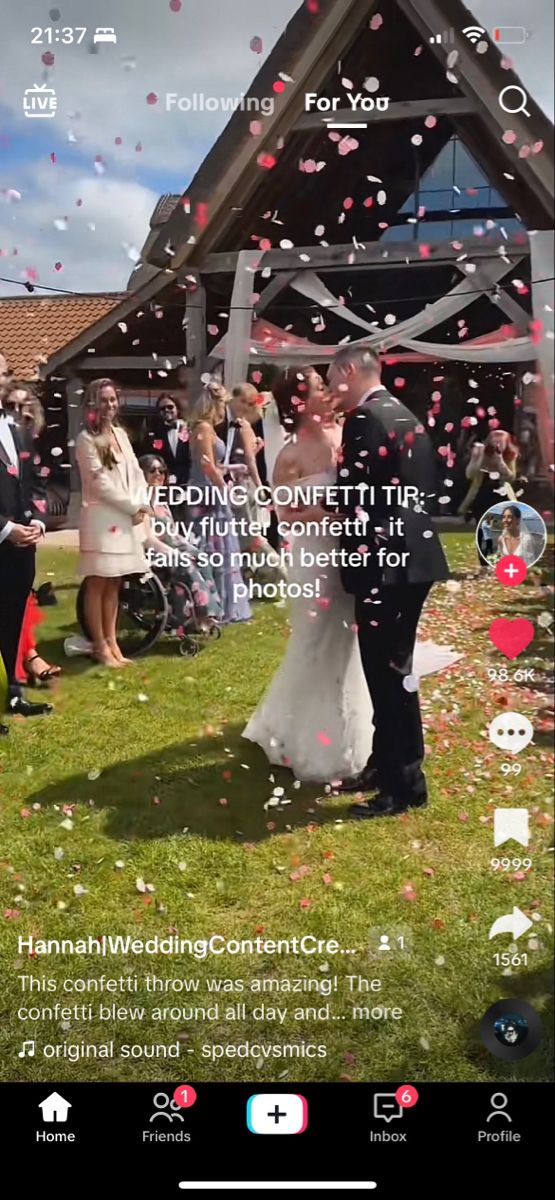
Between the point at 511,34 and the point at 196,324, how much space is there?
794 millimetres

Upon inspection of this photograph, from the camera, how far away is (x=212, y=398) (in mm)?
1646

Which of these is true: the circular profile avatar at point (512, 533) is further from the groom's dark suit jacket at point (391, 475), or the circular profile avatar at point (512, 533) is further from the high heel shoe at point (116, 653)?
the high heel shoe at point (116, 653)

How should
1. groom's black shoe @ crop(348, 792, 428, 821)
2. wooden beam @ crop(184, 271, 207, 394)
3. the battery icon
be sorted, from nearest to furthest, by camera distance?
the battery icon → wooden beam @ crop(184, 271, 207, 394) → groom's black shoe @ crop(348, 792, 428, 821)

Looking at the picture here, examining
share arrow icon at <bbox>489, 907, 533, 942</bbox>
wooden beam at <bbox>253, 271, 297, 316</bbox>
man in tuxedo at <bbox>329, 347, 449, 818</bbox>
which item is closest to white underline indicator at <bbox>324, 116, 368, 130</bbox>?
wooden beam at <bbox>253, 271, 297, 316</bbox>

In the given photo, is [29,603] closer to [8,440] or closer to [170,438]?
[8,440]

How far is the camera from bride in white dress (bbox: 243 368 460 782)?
1.65 m

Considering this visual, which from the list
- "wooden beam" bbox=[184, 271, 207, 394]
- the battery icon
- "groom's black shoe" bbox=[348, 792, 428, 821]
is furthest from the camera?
"groom's black shoe" bbox=[348, 792, 428, 821]

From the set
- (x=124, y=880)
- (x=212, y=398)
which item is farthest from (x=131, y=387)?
(x=124, y=880)
